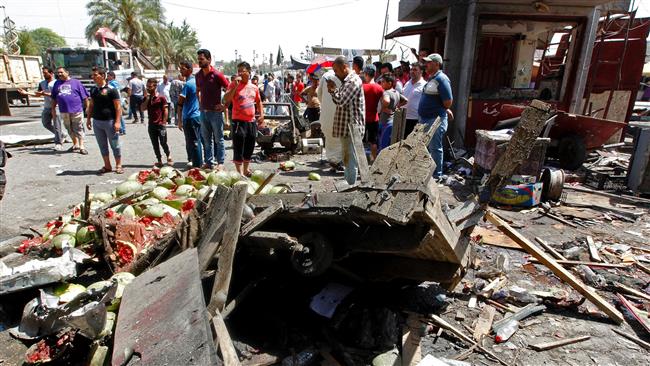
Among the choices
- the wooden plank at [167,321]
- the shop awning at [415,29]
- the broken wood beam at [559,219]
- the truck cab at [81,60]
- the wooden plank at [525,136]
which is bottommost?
the broken wood beam at [559,219]

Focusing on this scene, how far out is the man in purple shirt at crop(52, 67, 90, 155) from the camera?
368 inches

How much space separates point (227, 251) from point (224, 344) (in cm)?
63

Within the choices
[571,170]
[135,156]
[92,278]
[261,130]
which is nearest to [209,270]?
[92,278]

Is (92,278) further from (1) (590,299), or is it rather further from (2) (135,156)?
(2) (135,156)

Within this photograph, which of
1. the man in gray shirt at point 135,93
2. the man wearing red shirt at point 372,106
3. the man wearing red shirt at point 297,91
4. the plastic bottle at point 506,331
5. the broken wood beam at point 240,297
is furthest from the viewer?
the man wearing red shirt at point 297,91

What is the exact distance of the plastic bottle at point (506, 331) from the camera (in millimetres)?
3200

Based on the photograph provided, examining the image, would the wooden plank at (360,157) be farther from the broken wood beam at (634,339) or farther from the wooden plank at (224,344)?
the broken wood beam at (634,339)

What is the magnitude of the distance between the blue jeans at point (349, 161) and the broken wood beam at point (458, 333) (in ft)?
9.13

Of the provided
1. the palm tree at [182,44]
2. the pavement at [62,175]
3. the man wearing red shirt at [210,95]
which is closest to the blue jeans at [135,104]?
the pavement at [62,175]

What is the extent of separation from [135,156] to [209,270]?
7871 mm

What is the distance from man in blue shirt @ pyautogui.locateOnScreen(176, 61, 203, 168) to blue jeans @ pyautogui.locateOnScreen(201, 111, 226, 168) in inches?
8.3

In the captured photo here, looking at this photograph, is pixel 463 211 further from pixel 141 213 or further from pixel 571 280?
pixel 141 213

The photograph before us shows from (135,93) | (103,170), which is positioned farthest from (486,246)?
(135,93)

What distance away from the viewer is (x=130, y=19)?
117 feet
